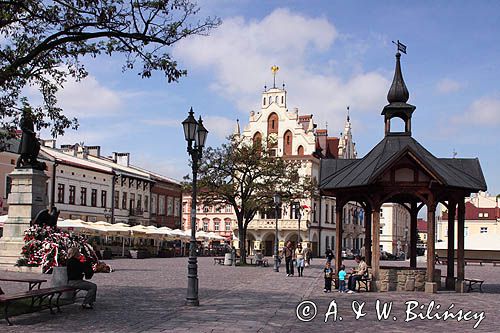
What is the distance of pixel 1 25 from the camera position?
14195 mm

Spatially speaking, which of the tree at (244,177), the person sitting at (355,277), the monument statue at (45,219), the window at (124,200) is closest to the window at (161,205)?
the window at (124,200)

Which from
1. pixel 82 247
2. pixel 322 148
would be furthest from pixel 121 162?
pixel 82 247

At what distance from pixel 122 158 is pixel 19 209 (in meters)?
48.7

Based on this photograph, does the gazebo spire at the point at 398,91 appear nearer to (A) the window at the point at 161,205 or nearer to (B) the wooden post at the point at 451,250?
(B) the wooden post at the point at 451,250

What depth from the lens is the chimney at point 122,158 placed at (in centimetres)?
7625

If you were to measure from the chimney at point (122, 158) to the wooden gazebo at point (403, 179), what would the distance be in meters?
53.6

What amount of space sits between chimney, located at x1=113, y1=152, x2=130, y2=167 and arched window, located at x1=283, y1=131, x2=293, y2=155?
18.6 m

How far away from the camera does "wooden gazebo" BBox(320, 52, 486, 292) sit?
2184 centimetres

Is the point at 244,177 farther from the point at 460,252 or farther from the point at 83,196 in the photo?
the point at 83,196

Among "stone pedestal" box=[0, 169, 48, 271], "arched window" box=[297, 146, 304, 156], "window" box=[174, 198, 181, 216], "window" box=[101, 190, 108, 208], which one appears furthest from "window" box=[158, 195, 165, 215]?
"stone pedestal" box=[0, 169, 48, 271]

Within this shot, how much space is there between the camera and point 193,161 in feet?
56.9

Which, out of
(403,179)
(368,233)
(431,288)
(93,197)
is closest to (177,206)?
(93,197)

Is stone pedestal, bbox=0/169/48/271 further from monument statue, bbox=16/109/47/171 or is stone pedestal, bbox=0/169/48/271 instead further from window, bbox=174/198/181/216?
window, bbox=174/198/181/216

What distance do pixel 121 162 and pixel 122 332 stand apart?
65.9 m
